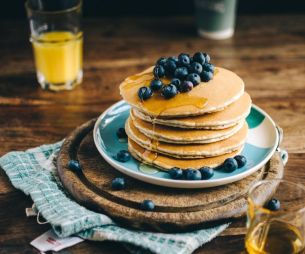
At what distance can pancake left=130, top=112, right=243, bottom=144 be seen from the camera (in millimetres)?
1484

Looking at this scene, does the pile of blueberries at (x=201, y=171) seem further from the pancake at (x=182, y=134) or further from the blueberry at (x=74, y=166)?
the blueberry at (x=74, y=166)

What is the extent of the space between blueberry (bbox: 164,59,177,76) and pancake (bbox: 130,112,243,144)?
155mm

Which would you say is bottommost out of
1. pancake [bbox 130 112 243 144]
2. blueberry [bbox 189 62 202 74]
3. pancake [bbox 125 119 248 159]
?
pancake [bbox 125 119 248 159]

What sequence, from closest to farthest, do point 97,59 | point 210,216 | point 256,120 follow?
point 210,216 < point 256,120 < point 97,59

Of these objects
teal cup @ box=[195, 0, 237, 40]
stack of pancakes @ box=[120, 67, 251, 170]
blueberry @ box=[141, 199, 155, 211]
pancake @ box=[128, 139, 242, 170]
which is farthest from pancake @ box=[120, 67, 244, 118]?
teal cup @ box=[195, 0, 237, 40]

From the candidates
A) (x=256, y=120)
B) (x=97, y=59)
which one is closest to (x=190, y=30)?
(x=97, y=59)

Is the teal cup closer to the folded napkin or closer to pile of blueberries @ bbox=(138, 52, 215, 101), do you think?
pile of blueberries @ bbox=(138, 52, 215, 101)

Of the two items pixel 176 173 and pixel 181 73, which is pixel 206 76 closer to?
pixel 181 73

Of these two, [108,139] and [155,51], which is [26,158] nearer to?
[108,139]

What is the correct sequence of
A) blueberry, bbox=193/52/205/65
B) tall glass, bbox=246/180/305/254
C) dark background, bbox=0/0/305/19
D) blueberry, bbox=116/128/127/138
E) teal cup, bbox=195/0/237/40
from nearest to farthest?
tall glass, bbox=246/180/305/254
blueberry, bbox=193/52/205/65
blueberry, bbox=116/128/127/138
teal cup, bbox=195/0/237/40
dark background, bbox=0/0/305/19

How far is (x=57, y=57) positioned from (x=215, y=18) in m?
0.73

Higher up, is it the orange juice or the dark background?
the orange juice

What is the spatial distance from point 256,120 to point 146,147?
1.29 ft

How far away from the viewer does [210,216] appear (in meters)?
1.40
